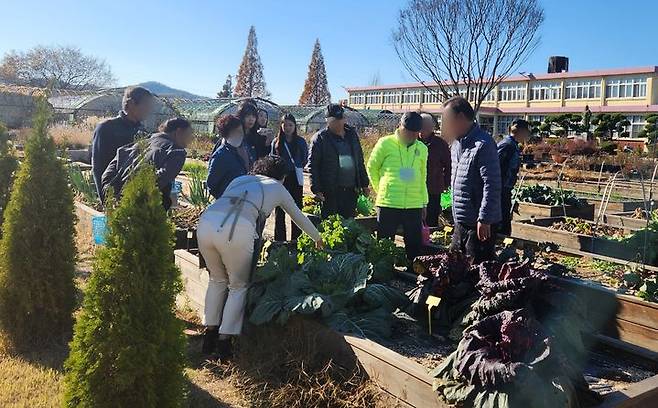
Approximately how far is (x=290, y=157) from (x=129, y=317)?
422 cm

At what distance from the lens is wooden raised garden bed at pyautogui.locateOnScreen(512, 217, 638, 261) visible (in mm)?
6094

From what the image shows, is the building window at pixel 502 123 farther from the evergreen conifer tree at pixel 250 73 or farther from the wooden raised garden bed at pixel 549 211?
the wooden raised garden bed at pixel 549 211

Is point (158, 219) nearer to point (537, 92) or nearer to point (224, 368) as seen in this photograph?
point (224, 368)

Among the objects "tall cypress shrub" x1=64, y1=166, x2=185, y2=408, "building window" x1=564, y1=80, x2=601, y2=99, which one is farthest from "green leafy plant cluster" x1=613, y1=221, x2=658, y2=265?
"building window" x1=564, y1=80, x2=601, y2=99

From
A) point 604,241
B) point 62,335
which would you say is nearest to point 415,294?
point 62,335

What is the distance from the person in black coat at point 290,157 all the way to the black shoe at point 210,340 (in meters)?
2.60

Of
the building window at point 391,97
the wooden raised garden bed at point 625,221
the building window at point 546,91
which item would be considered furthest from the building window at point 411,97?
the wooden raised garden bed at point 625,221

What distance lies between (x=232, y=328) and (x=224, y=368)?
255 millimetres

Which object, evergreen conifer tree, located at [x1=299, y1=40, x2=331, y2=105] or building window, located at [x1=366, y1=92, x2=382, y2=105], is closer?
building window, located at [x1=366, y1=92, x2=382, y2=105]

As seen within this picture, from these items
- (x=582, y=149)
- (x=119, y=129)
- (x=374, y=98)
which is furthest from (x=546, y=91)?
(x=119, y=129)

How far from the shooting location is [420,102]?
54375 millimetres

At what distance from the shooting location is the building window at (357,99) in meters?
63.5

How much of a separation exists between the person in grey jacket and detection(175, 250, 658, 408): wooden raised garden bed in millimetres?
1281

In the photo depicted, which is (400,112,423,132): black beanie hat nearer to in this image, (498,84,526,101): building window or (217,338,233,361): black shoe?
(217,338,233,361): black shoe
